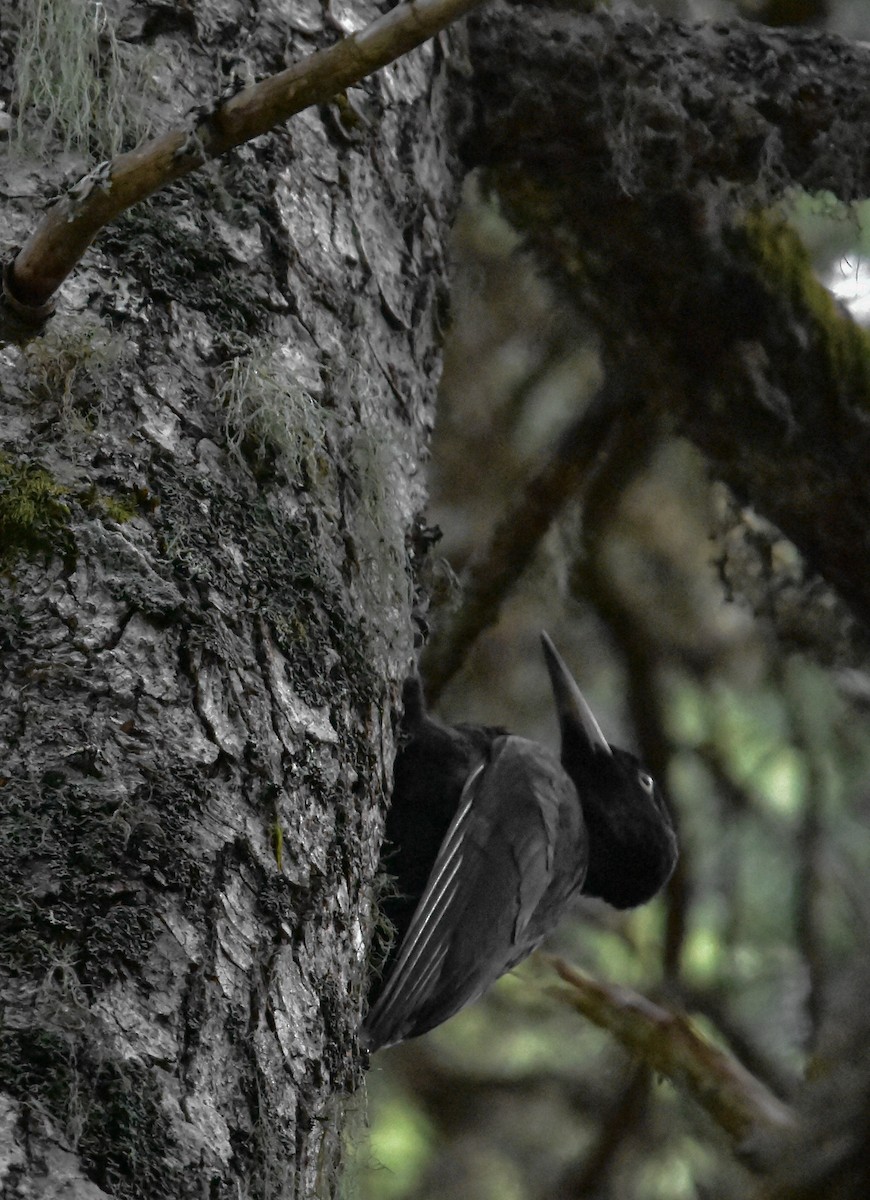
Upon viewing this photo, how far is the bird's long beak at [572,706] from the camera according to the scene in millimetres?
2883

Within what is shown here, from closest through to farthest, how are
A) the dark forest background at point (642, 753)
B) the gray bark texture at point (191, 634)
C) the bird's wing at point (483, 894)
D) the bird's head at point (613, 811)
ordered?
the gray bark texture at point (191, 634), the bird's wing at point (483, 894), the bird's head at point (613, 811), the dark forest background at point (642, 753)

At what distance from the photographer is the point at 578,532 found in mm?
3475

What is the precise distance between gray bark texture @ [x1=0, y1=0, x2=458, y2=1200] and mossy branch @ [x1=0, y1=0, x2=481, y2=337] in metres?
0.18

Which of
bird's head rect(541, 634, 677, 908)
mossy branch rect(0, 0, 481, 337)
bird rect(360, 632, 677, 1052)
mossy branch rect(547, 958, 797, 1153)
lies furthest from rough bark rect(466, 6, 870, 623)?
mossy branch rect(0, 0, 481, 337)

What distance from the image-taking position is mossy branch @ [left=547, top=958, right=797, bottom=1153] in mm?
2943

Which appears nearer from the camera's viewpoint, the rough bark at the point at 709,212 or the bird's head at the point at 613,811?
the rough bark at the point at 709,212

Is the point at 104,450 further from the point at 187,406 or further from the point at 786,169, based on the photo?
the point at 786,169

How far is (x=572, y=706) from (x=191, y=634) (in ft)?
6.05

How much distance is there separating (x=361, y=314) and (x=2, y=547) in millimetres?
709

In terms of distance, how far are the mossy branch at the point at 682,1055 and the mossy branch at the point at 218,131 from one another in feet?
8.08

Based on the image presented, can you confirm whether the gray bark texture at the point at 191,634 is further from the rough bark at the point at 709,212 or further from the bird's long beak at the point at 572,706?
the bird's long beak at the point at 572,706

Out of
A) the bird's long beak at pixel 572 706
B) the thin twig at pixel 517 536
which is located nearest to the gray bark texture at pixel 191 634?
the bird's long beak at pixel 572 706

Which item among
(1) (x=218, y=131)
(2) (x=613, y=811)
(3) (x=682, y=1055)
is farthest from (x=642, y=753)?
(1) (x=218, y=131)

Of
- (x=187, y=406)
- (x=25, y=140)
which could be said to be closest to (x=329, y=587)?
(x=187, y=406)
